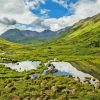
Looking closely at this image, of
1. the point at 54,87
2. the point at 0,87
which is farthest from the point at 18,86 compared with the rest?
the point at 54,87

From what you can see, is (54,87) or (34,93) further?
(54,87)

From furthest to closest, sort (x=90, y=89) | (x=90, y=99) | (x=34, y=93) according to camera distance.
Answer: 1. (x=90, y=89)
2. (x=34, y=93)
3. (x=90, y=99)

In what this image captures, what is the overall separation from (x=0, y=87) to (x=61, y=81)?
1807 centimetres

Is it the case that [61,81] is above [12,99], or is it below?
above

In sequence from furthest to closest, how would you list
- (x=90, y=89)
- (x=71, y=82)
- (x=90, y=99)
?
1. (x=71, y=82)
2. (x=90, y=89)
3. (x=90, y=99)

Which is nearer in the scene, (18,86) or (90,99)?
(90,99)

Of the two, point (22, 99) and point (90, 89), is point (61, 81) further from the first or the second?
point (22, 99)

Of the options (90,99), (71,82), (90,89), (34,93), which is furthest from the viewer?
(71,82)

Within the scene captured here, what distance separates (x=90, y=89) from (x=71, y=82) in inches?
437

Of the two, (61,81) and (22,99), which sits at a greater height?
(61,81)

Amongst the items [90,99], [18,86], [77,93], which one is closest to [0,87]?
[18,86]

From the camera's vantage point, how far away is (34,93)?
6550 cm

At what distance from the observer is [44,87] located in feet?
238

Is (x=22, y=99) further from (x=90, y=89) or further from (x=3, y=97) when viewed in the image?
(x=90, y=89)
